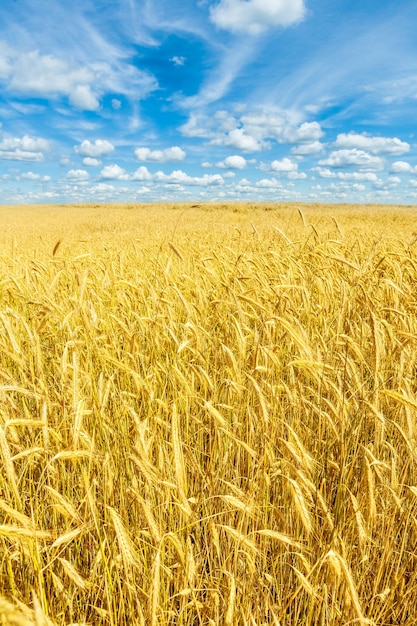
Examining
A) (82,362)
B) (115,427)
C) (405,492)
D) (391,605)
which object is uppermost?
(82,362)

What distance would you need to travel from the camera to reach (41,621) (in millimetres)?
541

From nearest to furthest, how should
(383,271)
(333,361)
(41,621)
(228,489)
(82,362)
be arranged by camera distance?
(41,621) → (228,489) → (333,361) → (82,362) → (383,271)

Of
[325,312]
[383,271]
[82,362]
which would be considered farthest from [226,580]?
[383,271]

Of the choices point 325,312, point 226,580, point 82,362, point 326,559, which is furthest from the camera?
point 325,312

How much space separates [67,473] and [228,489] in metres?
0.54

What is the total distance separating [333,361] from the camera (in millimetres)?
1805

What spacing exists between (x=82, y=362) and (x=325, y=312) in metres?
1.49

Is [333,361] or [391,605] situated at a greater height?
[333,361]

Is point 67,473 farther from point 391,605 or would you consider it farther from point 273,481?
point 391,605

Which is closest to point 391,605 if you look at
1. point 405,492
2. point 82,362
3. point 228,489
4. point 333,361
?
point 405,492

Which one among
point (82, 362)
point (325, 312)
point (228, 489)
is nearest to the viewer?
point (228, 489)

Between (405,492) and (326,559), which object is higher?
(326,559)

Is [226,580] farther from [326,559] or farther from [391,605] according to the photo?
[391,605]

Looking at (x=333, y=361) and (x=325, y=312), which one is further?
(x=325, y=312)
